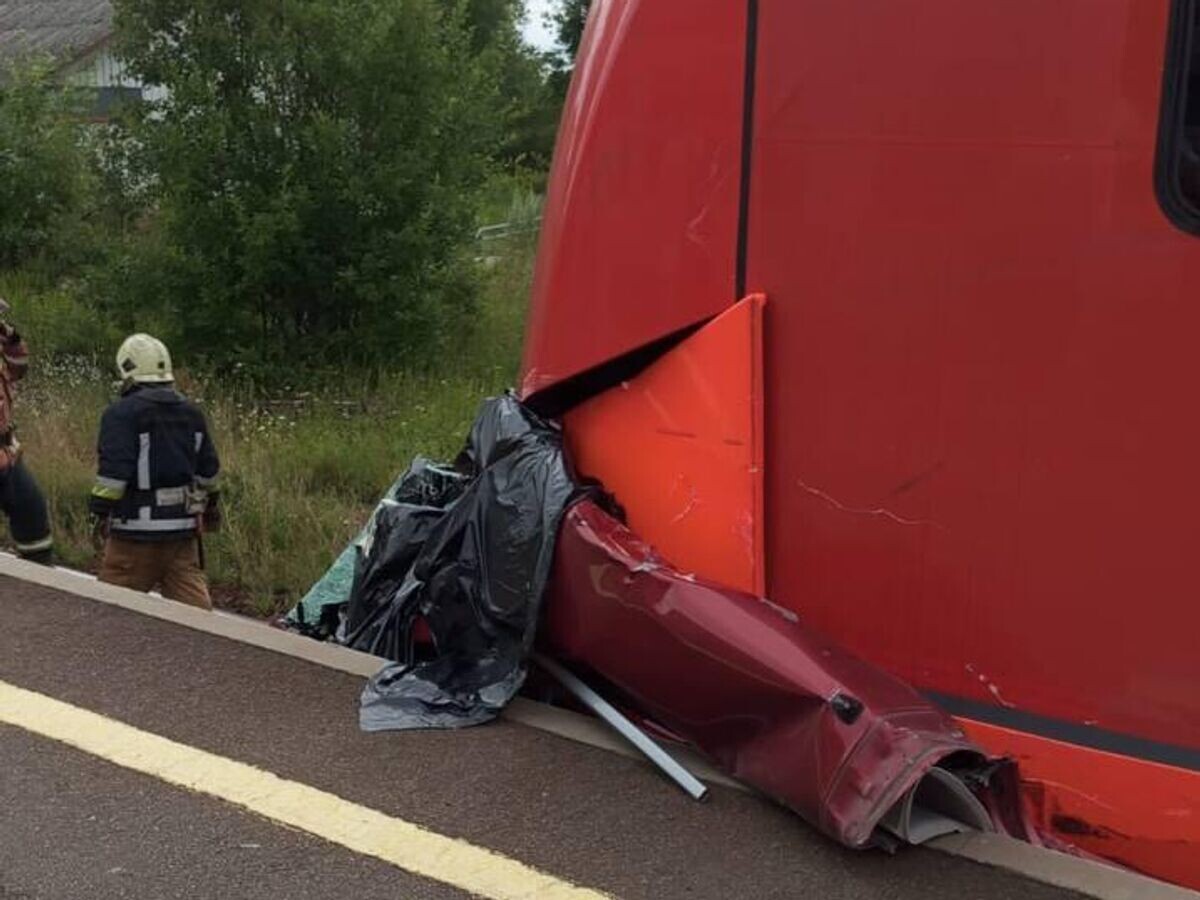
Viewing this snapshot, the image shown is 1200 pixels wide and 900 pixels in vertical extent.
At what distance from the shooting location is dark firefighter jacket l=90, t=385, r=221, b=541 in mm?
5000

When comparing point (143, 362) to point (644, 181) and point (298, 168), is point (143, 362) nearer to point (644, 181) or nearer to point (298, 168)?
point (644, 181)

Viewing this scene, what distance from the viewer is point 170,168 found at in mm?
10445

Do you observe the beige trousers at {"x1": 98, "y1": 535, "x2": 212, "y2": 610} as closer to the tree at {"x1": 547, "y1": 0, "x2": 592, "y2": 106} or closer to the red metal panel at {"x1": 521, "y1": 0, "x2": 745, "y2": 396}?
the red metal panel at {"x1": 521, "y1": 0, "x2": 745, "y2": 396}

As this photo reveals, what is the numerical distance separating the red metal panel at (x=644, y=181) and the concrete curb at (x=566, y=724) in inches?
38.9

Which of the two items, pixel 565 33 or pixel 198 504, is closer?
pixel 198 504

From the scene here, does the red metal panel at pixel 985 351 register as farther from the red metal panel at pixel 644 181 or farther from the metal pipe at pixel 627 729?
the metal pipe at pixel 627 729

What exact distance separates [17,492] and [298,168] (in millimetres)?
5092

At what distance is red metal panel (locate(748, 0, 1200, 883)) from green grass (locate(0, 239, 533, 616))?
347 centimetres

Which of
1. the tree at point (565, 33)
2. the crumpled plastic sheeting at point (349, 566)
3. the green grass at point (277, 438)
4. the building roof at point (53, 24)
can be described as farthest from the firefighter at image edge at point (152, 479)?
the tree at point (565, 33)

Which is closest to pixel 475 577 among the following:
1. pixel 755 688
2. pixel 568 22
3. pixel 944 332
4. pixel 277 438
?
pixel 755 688

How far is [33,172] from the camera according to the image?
14.8m

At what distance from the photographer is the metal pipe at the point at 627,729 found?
3174mm

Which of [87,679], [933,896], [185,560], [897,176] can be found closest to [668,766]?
[933,896]

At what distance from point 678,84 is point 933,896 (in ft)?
6.22
